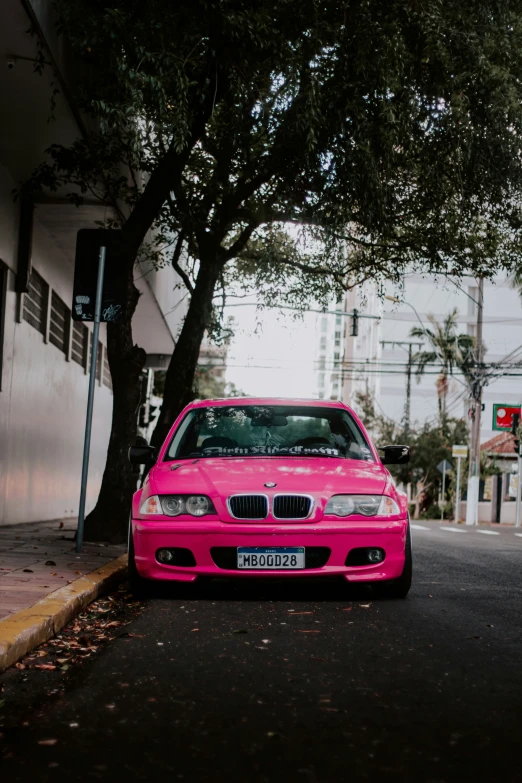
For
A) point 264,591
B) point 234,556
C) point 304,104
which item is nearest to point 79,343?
point 304,104

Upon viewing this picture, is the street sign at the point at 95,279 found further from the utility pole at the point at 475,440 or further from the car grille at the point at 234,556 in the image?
the utility pole at the point at 475,440

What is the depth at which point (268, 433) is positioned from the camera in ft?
28.0

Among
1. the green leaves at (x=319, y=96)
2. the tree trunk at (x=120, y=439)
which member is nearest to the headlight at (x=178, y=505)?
the green leaves at (x=319, y=96)

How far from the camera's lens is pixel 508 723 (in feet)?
12.6

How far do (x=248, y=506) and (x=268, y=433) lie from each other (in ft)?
4.68

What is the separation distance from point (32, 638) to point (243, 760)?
2.19 metres

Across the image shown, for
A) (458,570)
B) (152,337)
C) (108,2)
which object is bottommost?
(458,570)

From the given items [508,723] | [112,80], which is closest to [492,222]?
[112,80]

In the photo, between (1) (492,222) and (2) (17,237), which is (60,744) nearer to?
(2) (17,237)

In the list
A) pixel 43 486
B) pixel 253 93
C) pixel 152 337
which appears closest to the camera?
pixel 253 93

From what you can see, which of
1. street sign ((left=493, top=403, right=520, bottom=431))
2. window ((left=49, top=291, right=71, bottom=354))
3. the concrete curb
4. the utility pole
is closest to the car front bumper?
the concrete curb

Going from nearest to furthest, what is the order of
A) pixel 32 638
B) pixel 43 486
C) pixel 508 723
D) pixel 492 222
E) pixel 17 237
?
pixel 508 723 → pixel 32 638 → pixel 17 237 → pixel 492 222 → pixel 43 486

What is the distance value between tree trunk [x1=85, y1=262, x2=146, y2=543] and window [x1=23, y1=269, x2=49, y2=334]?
3.77 meters

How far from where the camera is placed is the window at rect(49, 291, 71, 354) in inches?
680
